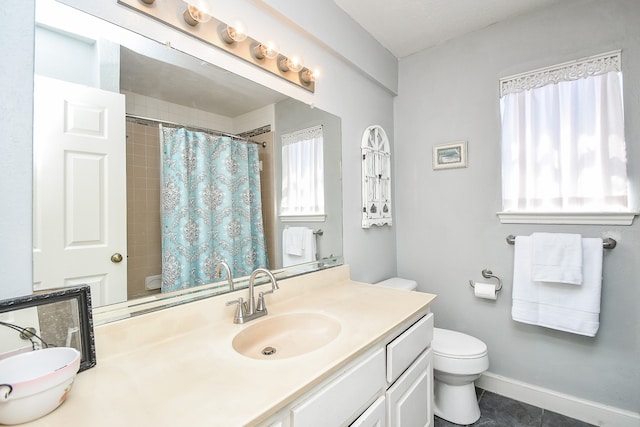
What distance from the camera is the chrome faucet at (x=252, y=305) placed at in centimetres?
110

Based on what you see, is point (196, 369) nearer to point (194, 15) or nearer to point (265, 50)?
point (194, 15)

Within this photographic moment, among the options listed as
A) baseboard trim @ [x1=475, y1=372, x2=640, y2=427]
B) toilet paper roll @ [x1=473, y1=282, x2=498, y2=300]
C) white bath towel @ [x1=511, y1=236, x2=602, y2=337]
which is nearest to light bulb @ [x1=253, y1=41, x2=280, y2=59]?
white bath towel @ [x1=511, y1=236, x2=602, y2=337]

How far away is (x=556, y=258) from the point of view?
1628mm

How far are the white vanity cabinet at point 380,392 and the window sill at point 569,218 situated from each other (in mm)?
955

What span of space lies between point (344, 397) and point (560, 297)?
154 cm

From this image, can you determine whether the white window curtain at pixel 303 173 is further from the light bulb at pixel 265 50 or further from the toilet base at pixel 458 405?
the toilet base at pixel 458 405

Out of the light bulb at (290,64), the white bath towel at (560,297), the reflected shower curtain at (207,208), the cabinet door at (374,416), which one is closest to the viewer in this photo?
the cabinet door at (374,416)

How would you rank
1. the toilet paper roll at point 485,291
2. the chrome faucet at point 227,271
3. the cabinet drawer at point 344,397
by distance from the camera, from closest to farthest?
the cabinet drawer at point 344,397 < the chrome faucet at point 227,271 < the toilet paper roll at point 485,291

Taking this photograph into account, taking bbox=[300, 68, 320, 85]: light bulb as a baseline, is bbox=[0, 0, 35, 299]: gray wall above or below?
below

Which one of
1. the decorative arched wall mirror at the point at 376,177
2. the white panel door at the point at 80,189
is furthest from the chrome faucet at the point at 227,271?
the decorative arched wall mirror at the point at 376,177

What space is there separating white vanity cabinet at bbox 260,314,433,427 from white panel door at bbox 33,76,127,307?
681 mm

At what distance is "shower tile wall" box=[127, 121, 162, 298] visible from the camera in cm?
94

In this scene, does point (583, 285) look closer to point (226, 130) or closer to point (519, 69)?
point (519, 69)

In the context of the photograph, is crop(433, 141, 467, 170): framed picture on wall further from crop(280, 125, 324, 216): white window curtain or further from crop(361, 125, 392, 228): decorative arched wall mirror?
crop(280, 125, 324, 216): white window curtain
